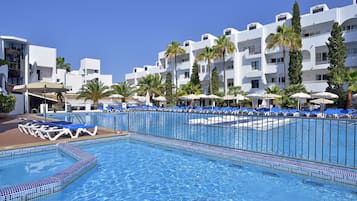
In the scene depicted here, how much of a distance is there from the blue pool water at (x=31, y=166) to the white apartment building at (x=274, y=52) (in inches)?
1115

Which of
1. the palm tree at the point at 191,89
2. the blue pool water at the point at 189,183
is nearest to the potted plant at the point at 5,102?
the blue pool water at the point at 189,183

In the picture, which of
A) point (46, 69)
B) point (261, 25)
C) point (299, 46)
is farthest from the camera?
point (46, 69)

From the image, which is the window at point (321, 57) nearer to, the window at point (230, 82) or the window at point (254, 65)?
the window at point (254, 65)

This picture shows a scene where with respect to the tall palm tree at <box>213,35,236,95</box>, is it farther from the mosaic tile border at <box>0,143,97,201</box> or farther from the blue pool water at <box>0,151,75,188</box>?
the mosaic tile border at <box>0,143,97,201</box>

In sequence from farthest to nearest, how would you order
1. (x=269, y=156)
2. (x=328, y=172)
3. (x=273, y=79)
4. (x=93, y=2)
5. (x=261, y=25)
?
(x=261, y=25)
(x=273, y=79)
(x=93, y=2)
(x=269, y=156)
(x=328, y=172)

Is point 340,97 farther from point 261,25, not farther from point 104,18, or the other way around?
point 104,18

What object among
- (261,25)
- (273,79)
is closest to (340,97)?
(273,79)

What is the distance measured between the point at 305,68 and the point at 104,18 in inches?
974

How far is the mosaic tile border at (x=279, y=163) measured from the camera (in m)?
5.98

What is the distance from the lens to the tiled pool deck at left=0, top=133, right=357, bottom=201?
514 cm

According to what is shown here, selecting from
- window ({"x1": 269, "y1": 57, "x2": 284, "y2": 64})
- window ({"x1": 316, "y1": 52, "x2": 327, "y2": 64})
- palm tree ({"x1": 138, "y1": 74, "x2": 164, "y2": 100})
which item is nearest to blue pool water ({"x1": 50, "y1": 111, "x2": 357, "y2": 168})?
window ({"x1": 316, "y1": 52, "x2": 327, "y2": 64})

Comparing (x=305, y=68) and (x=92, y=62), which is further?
(x=92, y=62)

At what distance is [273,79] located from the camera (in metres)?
34.0

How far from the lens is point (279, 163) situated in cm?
694
